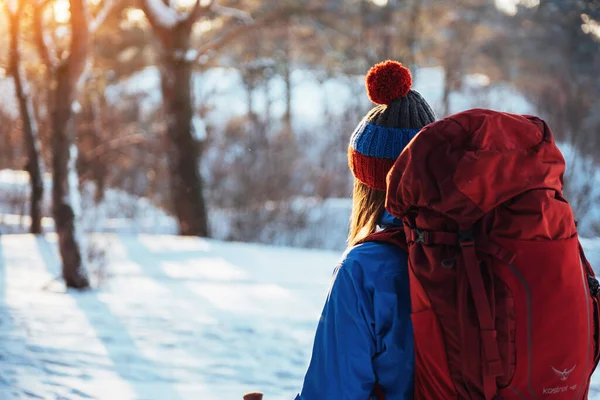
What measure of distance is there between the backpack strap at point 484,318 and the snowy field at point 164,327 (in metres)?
2.64

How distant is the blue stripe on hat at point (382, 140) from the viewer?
1.47 metres

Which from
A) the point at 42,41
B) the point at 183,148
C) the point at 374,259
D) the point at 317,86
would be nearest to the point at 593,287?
the point at 374,259

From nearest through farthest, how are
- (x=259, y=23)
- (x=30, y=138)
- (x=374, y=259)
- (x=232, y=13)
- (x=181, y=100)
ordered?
(x=374, y=259) < (x=181, y=100) < (x=232, y=13) < (x=259, y=23) < (x=30, y=138)

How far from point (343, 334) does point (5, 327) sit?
4290mm

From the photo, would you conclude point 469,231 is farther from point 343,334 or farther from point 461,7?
point 461,7

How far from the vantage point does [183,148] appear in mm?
11461

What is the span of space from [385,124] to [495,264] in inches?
17.0

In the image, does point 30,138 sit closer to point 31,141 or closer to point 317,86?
point 31,141

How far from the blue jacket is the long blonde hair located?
135 mm

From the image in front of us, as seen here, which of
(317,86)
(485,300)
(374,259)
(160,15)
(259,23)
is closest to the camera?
(485,300)

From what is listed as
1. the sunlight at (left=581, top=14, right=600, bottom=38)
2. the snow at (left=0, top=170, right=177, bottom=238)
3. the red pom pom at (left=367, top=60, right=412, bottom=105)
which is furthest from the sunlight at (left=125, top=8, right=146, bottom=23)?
the red pom pom at (left=367, top=60, right=412, bottom=105)

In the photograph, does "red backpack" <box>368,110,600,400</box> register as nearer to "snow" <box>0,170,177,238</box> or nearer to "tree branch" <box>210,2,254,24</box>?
"snow" <box>0,170,177,238</box>

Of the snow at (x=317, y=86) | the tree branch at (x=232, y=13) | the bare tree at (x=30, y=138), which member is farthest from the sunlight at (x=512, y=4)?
the bare tree at (x=30, y=138)

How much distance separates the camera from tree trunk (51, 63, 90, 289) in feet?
20.5
